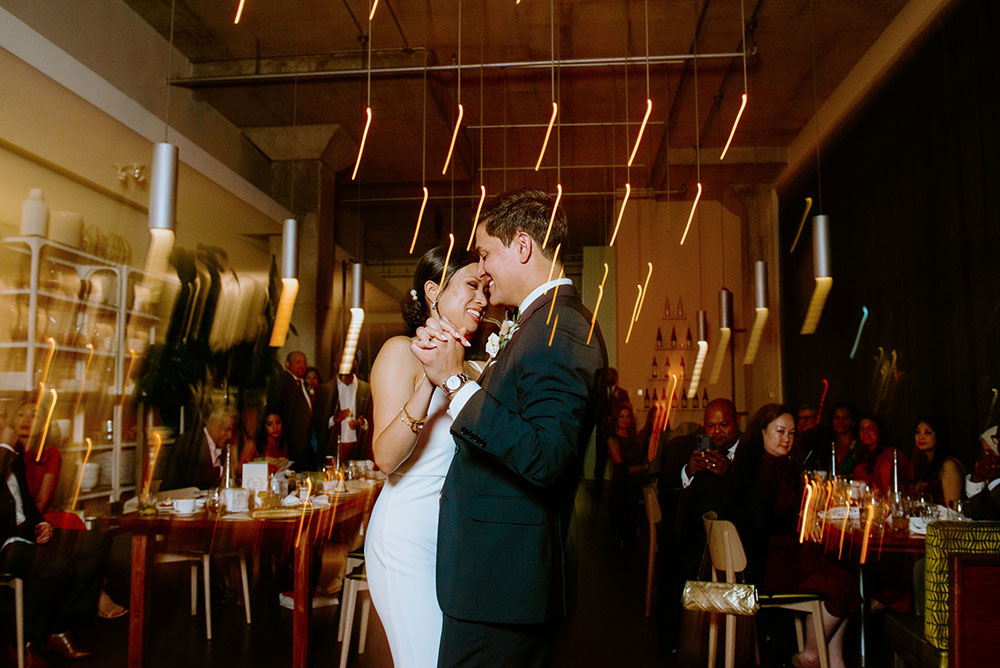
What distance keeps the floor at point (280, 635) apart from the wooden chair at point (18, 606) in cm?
13

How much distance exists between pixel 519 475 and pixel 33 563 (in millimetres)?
3591

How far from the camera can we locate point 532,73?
751cm

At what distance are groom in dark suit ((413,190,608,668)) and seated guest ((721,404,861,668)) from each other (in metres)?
2.46

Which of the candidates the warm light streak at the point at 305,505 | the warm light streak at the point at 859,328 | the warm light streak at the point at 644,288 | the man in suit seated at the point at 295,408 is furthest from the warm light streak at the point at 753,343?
the warm light streak at the point at 305,505

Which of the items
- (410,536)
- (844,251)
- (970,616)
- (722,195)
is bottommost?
(970,616)

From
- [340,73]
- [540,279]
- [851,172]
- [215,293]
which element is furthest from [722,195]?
[540,279]

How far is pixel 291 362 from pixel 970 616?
6.67 meters

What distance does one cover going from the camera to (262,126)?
8.88 m

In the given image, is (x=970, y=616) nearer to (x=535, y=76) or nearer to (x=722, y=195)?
(x=535, y=76)

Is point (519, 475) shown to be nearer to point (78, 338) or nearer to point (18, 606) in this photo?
point (18, 606)

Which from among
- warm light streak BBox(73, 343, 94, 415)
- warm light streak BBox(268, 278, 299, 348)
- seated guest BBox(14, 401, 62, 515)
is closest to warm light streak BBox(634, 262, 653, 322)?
warm light streak BBox(268, 278, 299, 348)

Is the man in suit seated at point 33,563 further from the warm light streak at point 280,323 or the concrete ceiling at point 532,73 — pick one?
the warm light streak at point 280,323

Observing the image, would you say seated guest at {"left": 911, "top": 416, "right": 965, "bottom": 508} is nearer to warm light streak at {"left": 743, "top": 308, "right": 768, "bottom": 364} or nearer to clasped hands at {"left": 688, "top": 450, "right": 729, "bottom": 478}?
clasped hands at {"left": 688, "top": 450, "right": 729, "bottom": 478}

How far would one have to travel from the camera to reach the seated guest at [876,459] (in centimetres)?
522
